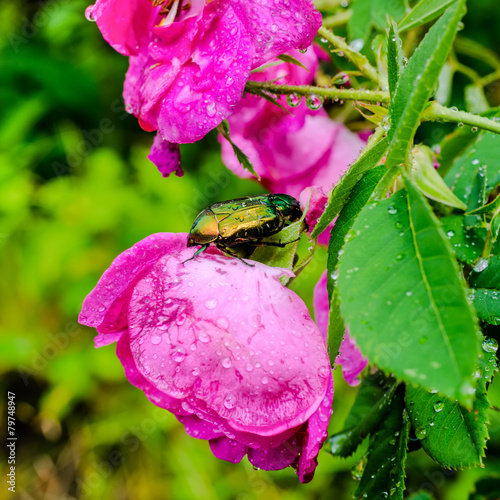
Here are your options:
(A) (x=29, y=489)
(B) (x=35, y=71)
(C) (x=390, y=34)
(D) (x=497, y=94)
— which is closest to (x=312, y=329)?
(C) (x=390, y=34)

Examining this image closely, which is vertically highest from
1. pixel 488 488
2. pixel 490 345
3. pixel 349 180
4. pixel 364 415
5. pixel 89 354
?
pixel 349 180

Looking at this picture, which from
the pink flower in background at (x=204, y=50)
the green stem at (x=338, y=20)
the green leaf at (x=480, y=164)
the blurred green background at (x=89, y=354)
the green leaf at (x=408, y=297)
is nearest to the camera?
the green leaf at (x=408, y=297)

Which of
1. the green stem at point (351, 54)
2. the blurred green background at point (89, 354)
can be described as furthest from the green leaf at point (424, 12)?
the blurred green background at point (89, 354)

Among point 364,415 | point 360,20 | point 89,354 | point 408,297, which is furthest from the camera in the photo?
point 89,354

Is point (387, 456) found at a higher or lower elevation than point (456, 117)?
lower

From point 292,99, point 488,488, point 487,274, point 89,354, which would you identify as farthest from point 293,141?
point 89,354

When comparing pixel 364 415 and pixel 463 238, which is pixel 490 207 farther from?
pixel 364 415

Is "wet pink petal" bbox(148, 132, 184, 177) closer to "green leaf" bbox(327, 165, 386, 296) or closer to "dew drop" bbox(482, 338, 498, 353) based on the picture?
"green leaf" bbox(327, 165, 386, 296)

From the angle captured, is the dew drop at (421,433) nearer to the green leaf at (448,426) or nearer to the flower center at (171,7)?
the green leaf at (448,426)
